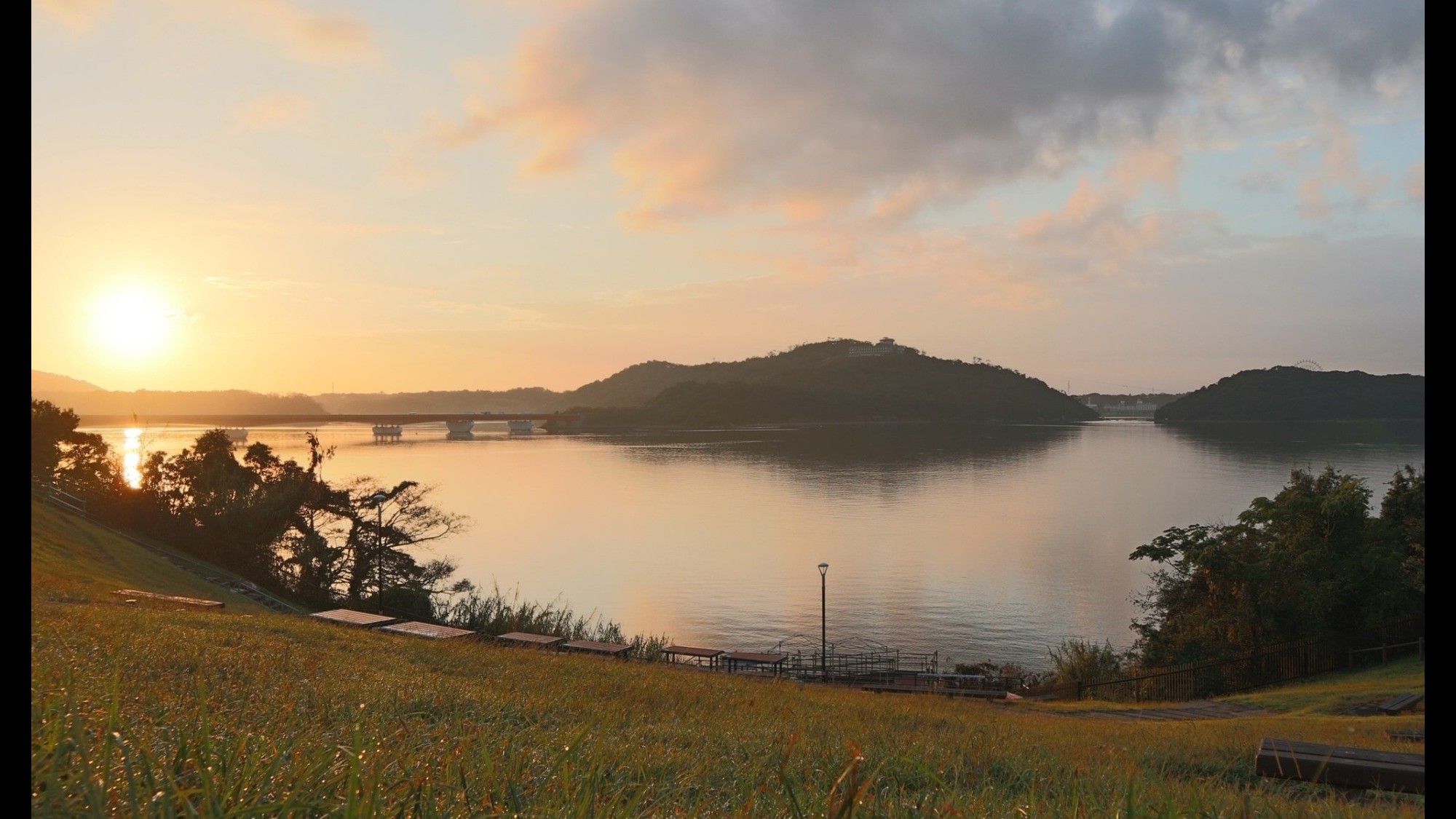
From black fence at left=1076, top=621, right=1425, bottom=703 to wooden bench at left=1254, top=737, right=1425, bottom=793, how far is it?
911 inches

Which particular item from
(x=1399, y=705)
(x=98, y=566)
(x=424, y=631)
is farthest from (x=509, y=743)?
(x=98, y=566)

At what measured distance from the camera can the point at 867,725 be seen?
10242 mm

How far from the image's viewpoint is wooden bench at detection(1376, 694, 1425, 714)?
1781cm

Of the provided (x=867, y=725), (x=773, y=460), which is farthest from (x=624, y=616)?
(x=773, y=460)

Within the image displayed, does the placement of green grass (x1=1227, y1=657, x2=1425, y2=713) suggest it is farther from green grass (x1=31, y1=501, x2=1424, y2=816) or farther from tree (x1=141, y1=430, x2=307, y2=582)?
tree (x1=141, y1=430, x2=307, y2=582)

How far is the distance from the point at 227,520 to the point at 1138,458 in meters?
140

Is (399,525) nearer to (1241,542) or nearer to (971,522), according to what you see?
(1241,542)

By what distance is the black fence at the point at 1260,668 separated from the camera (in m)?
27.7

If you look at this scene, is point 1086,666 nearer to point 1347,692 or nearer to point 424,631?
point 1347,692

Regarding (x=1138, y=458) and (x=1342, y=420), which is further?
(x=1342, y=420)

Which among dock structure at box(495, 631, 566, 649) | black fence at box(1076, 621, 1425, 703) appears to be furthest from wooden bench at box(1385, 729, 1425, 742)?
dock structure at box(495, 631, 566, 649)
